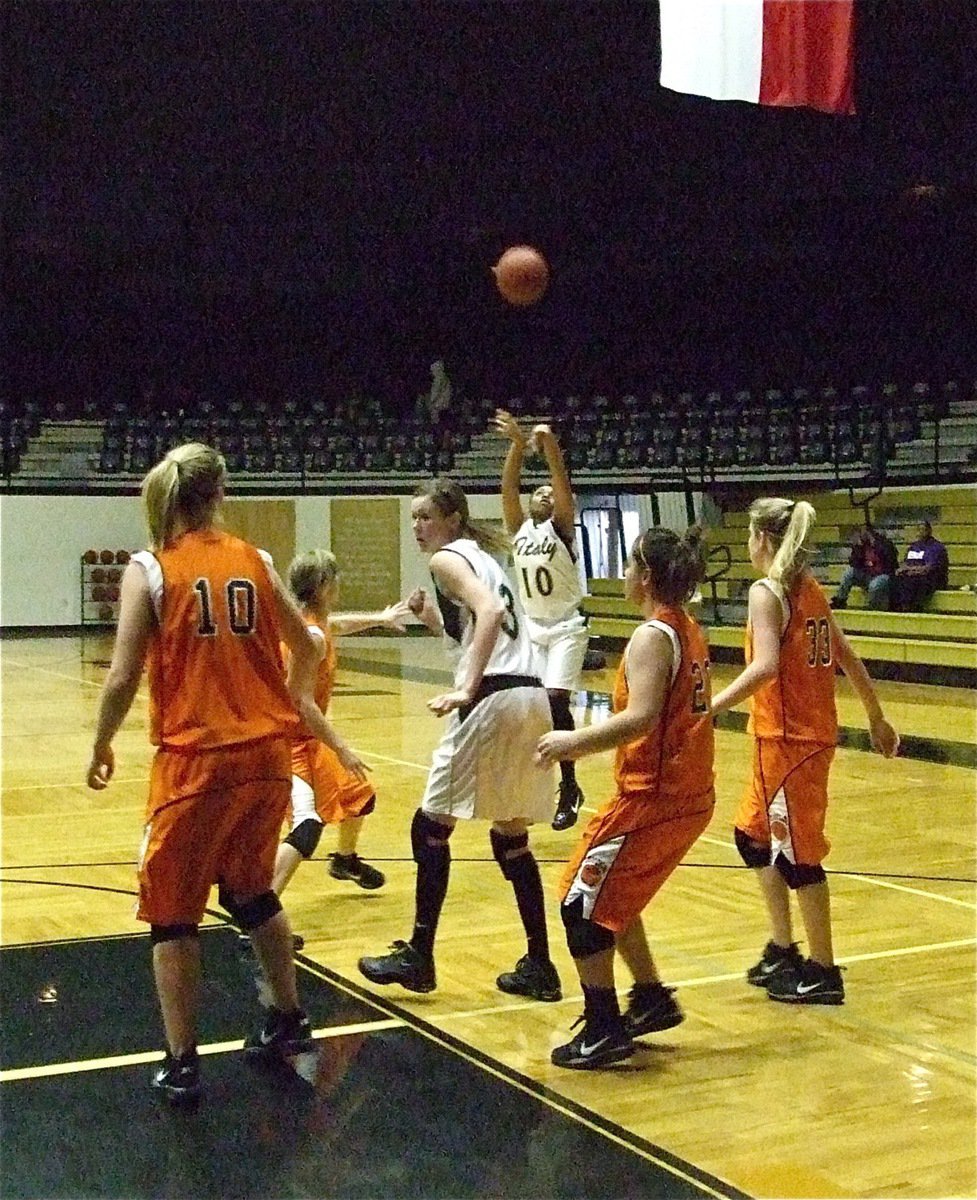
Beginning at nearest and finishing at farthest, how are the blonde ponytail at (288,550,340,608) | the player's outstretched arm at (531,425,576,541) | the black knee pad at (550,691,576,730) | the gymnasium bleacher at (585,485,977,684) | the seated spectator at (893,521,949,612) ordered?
1. the blonde ponytail at (288,550,340,608)
2. the player's outstretched arm at (531,425,576,541)
3. the black knee pad at (550,691,576,730)
4. the gymnasium bleacher at (585,485,977,684)
5. the seated spectator at (893,521,949,612)

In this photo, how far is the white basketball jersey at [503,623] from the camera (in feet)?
13.6

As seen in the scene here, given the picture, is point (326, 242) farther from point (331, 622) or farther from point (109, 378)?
point (331, 622)

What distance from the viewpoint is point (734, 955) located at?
15.5 ft

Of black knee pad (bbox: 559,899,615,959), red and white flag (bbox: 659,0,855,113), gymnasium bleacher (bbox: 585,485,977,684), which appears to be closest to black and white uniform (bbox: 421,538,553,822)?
black knee pad (bbox: 559,899,615,959)

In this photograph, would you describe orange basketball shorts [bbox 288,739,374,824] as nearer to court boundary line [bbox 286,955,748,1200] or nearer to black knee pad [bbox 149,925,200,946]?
court boundary line [bbox 286,955,748,1200]

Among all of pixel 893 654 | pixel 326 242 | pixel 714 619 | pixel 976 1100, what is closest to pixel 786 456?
pixel 714 619

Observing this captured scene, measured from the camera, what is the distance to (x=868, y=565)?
1516 centimetres

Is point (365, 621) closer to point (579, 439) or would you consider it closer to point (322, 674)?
point (322, 674)

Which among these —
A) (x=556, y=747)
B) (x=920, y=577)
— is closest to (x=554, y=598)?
(x=556, y=747)

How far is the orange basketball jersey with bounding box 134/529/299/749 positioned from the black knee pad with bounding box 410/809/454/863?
37.9 inches

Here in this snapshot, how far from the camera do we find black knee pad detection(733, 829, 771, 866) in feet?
14.2

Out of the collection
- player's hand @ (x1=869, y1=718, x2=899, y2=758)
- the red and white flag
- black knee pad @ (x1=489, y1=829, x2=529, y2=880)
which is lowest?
black knee pad @ (x1=489, y1=829, x2=529, y2=880)

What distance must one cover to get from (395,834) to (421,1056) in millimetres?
3086

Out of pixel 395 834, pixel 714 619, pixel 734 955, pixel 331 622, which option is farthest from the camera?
pixel 714 619
